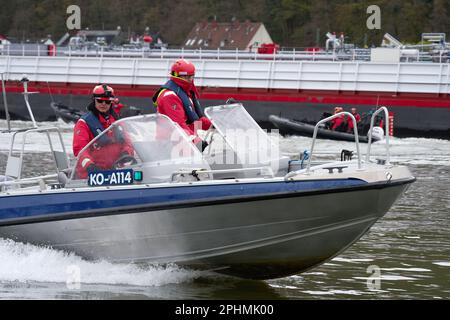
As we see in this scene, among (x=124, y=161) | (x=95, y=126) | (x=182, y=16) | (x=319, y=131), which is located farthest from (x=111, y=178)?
(x=182, y=16)

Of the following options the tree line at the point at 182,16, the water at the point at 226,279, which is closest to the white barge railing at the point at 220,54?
the water at the point at 226,279

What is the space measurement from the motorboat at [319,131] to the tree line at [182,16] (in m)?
38.0

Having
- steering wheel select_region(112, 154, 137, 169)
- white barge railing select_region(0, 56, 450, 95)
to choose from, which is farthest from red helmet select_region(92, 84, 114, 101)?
white barge railing select_region(0, 56, 450, 95)

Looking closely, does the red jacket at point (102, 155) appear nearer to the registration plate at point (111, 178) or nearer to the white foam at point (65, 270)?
the registration plate at point (111, 178)

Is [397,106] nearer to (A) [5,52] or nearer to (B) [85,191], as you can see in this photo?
(A) [5,52]

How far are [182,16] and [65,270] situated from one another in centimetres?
7628

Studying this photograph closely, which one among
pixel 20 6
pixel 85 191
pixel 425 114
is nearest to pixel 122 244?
pixel 85 191

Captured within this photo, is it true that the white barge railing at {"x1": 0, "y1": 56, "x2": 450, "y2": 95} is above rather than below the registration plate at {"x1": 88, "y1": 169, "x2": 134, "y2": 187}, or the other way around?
above

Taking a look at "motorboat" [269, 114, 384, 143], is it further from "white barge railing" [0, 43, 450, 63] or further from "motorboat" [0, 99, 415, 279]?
"motorboat" [0, 99, 415, 279]

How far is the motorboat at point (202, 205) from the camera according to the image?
29.7 ft

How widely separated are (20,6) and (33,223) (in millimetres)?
78092

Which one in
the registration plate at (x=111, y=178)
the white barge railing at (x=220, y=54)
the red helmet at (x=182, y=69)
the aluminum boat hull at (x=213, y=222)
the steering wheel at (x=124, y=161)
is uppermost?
the white barge railing at (x=220, y=54)

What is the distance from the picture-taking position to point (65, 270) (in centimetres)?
979

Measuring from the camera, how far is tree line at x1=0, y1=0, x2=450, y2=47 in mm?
74375
